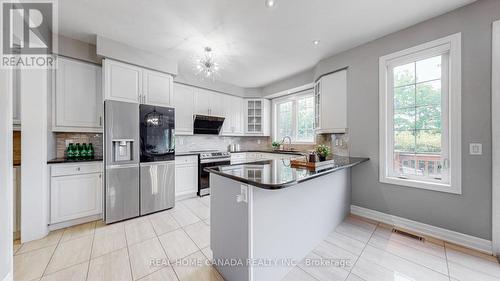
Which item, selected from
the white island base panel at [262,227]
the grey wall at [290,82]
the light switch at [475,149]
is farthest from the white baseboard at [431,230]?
the grey wall at [290,82]

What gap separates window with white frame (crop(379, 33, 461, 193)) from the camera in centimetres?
200

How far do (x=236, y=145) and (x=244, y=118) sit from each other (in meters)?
0.80

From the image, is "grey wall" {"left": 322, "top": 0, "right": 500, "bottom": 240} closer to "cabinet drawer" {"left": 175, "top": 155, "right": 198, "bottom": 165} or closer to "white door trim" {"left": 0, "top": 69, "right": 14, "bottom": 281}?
"cabinet drawer" {"left": 175, "top": 155, "right": 198, "bottom": 165}

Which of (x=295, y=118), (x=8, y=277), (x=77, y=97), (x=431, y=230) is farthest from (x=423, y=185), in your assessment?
(x=77, y=97)

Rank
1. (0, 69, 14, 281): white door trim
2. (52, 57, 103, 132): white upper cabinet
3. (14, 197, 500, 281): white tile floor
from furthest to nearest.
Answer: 1. (52, 57, 103, 132): white upper cabinet
2. (14, 197, 500, 281): white tile floor
3. (0, 69, 14, 281): white door trim

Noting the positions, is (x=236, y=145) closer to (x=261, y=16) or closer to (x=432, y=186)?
(x=261, y=16)

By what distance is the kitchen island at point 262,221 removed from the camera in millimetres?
1283

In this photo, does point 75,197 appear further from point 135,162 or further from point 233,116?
point 233,116

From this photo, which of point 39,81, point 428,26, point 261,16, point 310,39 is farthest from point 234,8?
point 39,81

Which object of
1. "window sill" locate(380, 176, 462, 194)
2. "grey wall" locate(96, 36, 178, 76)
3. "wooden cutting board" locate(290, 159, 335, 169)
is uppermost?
"grey wall" locate(96, 36, 178, 76)

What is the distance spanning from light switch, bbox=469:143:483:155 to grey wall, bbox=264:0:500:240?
27mm

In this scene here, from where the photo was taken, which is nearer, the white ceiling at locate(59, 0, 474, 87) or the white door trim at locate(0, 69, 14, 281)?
the white door trim at locate(0, 69, 14, 281)

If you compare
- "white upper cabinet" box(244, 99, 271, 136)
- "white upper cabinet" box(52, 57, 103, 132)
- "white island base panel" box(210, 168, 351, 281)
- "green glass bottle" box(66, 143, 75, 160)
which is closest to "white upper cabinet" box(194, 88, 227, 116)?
"white upper cabinet" box(244, 99, 271, 136)

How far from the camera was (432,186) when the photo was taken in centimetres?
214
